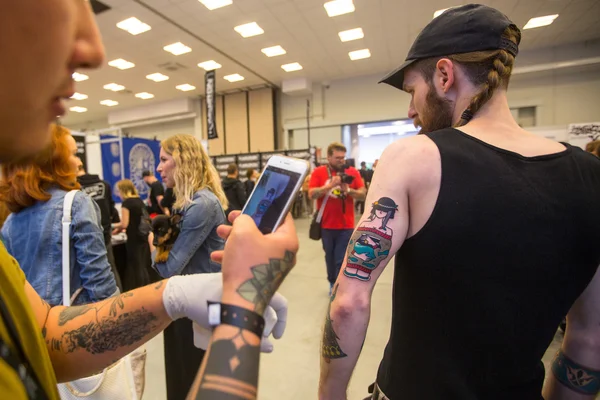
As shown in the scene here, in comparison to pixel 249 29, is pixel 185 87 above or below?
below

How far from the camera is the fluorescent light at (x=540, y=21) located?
7.07 meters

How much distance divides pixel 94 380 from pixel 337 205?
2.71 meters

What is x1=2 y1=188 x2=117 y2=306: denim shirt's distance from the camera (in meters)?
1.35

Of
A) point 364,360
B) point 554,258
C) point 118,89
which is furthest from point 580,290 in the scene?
point 118,89

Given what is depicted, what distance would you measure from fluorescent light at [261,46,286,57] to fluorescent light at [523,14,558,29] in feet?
19.9

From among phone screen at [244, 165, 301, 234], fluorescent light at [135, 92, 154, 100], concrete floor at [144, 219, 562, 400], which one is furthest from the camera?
fluorescent light at [135, 92, 154, 100]

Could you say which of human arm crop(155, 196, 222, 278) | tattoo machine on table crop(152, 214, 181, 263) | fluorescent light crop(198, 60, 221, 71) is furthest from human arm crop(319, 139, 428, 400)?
fluorescent light crop(198, 60, 221, 71)

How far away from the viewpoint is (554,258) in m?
0.73

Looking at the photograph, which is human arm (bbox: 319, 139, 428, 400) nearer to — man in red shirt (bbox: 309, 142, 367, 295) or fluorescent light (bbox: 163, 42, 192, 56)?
man in red shirt (bbox: 309, 142, 367, 295)

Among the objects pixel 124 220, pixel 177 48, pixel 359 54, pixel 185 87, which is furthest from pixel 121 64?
pixel 124 220

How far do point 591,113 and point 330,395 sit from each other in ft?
38.5

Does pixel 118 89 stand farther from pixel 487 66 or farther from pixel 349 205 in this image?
pixel 487 66

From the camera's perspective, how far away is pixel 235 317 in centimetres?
51

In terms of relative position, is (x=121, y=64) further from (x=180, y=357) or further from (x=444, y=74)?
(x=444, y=74)
